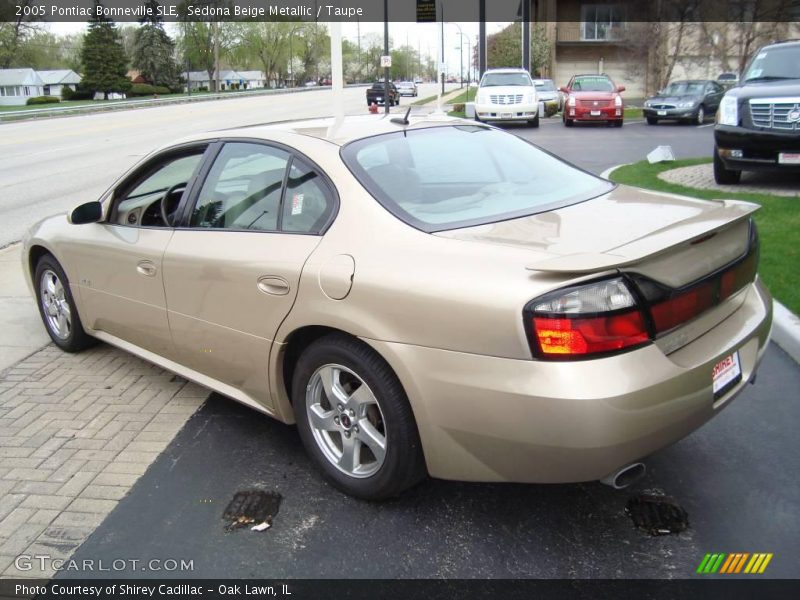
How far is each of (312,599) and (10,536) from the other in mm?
1382

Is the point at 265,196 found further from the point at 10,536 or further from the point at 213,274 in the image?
the point at 10,536

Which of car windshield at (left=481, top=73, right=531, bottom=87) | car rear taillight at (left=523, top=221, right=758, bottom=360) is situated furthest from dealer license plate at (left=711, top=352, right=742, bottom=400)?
car windshield at (left=481, top=73, right=531, bottom=87)

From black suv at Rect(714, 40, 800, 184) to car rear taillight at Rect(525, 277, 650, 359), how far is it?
26.9 ft

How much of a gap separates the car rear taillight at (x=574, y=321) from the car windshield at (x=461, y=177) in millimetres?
683

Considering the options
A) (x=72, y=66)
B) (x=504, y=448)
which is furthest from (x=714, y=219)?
(x=72, y=66)

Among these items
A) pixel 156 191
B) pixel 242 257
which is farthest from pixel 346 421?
pixel 156 191

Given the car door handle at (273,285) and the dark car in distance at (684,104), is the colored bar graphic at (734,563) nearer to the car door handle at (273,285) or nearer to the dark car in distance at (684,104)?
the car door handle at (273,285)

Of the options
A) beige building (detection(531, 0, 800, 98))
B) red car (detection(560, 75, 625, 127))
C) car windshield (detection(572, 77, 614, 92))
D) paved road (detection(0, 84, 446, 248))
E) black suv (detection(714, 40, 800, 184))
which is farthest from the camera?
beige building (detection(531, 0, 800, 98))

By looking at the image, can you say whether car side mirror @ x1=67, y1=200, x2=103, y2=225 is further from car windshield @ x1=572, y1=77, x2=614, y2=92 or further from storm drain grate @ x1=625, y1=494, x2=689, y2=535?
car windshield @ x1=572, y1=77, x2=614, y2=92

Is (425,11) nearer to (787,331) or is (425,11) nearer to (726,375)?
(787,331)

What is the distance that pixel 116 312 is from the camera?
14.7 feet

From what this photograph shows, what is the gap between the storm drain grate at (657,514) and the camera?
303 cm

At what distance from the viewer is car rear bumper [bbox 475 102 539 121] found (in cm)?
2394

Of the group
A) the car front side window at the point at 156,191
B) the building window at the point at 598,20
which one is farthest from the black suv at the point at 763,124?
the building window at the point at 598,20
